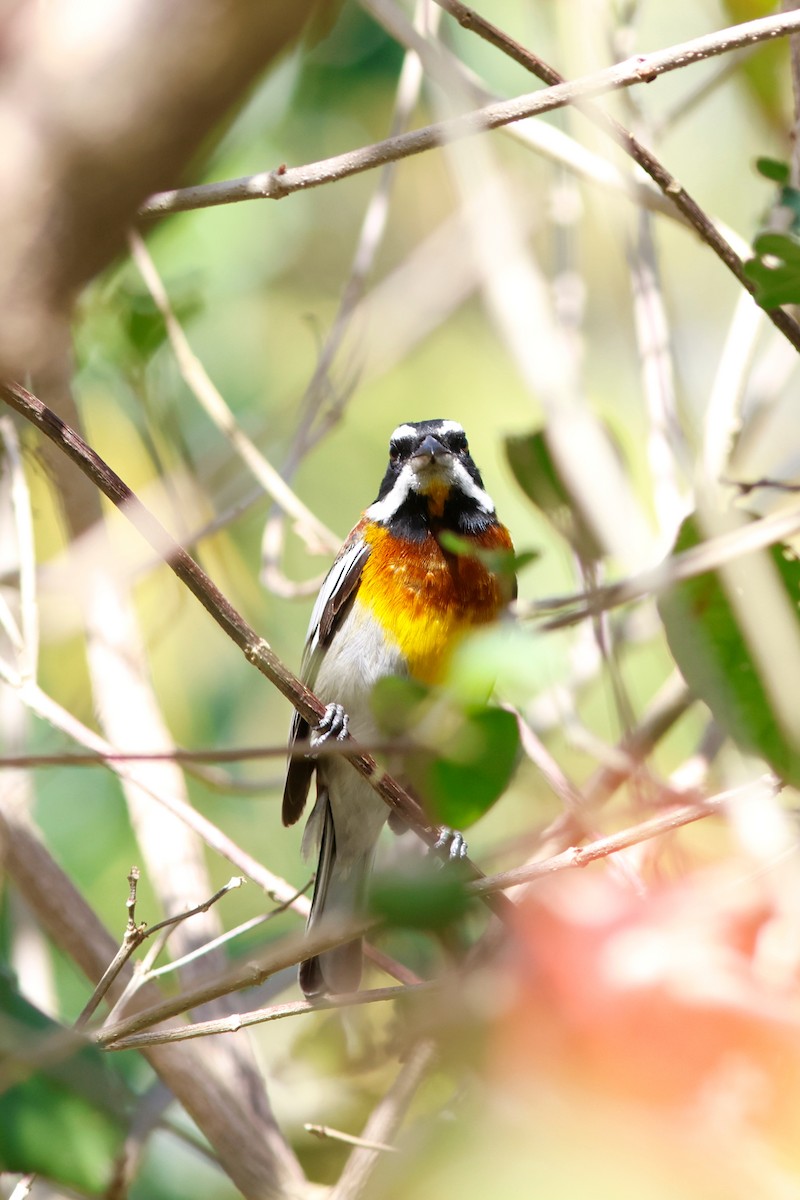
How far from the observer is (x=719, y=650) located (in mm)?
2529

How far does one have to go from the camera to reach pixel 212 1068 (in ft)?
11.3

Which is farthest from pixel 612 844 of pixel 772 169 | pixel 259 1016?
pixel 772 169

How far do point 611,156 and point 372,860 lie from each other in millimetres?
2722

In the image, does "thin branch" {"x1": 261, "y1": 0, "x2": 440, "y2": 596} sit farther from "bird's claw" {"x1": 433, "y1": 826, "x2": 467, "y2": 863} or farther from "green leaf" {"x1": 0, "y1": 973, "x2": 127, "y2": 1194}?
"green leaf" {"x1": 0, "y1": 973, "x2": 127, "y2": 1194}

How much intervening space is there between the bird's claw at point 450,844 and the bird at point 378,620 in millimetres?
27

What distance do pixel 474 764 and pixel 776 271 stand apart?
3.91 ft

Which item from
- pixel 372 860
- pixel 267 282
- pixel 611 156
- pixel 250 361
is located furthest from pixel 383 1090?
pixel 267 282

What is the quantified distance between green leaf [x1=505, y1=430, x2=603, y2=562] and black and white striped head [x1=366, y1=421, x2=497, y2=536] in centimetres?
120

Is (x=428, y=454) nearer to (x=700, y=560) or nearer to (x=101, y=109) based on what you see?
(x=700, y=560)

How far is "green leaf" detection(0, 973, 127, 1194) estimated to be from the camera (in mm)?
2812

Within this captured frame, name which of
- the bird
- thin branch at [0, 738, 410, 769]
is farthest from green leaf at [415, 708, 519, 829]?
the bird

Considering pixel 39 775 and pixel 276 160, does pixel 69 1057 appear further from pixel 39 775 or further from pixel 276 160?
pixel 276 160

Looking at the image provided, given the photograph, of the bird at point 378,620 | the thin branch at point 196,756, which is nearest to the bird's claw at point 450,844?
the bird at point 378,620

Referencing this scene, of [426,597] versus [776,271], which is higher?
[426,597]
